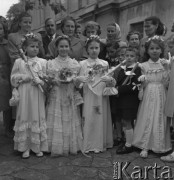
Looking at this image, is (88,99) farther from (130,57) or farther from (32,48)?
(32,48)

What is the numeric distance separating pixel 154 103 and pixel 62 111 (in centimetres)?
153

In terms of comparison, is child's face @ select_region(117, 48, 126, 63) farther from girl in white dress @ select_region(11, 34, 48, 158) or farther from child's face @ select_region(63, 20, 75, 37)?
girl in white dress @ select_region(11, 34, 48, 158)

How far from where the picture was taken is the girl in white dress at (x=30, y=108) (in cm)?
433

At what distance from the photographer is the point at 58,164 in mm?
4094

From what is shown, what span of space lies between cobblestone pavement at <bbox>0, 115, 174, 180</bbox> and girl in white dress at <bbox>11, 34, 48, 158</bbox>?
217mm

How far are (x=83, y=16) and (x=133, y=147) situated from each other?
13.9 metres

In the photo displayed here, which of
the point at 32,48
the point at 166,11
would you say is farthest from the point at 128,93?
the point at 166,11

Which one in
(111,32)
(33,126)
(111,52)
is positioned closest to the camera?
(33,126)

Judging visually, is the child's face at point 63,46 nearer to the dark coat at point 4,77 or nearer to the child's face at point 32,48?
the child's face at point 32,48

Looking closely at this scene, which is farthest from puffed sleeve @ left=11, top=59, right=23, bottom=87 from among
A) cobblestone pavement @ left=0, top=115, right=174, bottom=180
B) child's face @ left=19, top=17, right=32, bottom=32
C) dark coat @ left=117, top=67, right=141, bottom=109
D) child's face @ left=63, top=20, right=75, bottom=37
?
dark coat @ left=117, top=67, right=141, bottom=109

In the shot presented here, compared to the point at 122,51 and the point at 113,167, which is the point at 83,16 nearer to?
the point at 122,51

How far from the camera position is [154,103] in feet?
14.4

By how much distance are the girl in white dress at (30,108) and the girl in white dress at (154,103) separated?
166 cm

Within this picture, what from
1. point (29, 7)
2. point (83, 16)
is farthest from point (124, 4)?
point (29, 7)
